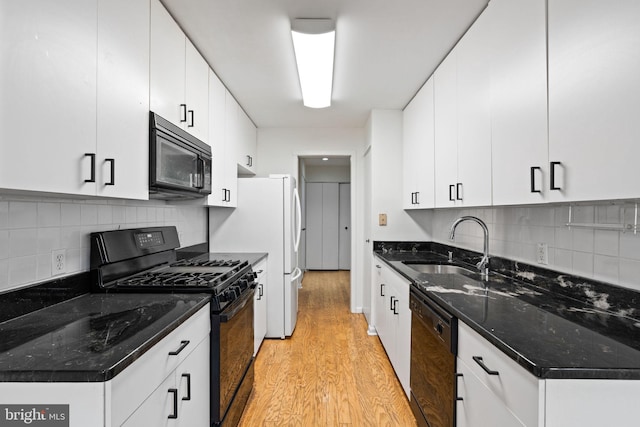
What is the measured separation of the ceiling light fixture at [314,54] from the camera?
1.97 m

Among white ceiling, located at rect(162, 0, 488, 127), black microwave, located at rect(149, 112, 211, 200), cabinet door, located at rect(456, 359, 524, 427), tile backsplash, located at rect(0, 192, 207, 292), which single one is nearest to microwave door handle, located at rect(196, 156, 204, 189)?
black microwave, located at rect(149, 112, 211, 200)

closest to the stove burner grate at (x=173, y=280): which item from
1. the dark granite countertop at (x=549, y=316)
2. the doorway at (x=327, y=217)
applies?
the dark granite countertop at (x=549, y=316)

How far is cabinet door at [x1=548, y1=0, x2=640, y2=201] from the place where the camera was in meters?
0.98

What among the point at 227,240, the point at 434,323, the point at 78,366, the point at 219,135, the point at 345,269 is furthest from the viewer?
the point at 345,269

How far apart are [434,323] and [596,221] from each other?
837mm

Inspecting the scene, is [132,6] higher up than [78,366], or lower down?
higher up

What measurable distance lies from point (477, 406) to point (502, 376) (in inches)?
10.2

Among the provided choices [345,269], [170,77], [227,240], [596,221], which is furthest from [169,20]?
[345,269]

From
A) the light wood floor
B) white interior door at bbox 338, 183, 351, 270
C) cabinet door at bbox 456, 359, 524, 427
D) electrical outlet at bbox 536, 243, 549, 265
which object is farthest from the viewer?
white interior door at bbox 338, 183, 351, 270

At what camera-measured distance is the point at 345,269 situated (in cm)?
757

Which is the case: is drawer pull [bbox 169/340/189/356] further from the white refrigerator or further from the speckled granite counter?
the white refrigerator

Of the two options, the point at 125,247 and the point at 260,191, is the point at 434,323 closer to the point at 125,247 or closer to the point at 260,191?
the point at 125,247

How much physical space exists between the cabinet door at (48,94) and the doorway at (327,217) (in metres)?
6.33

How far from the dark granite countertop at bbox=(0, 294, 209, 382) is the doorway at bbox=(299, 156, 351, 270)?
593 centimetres
